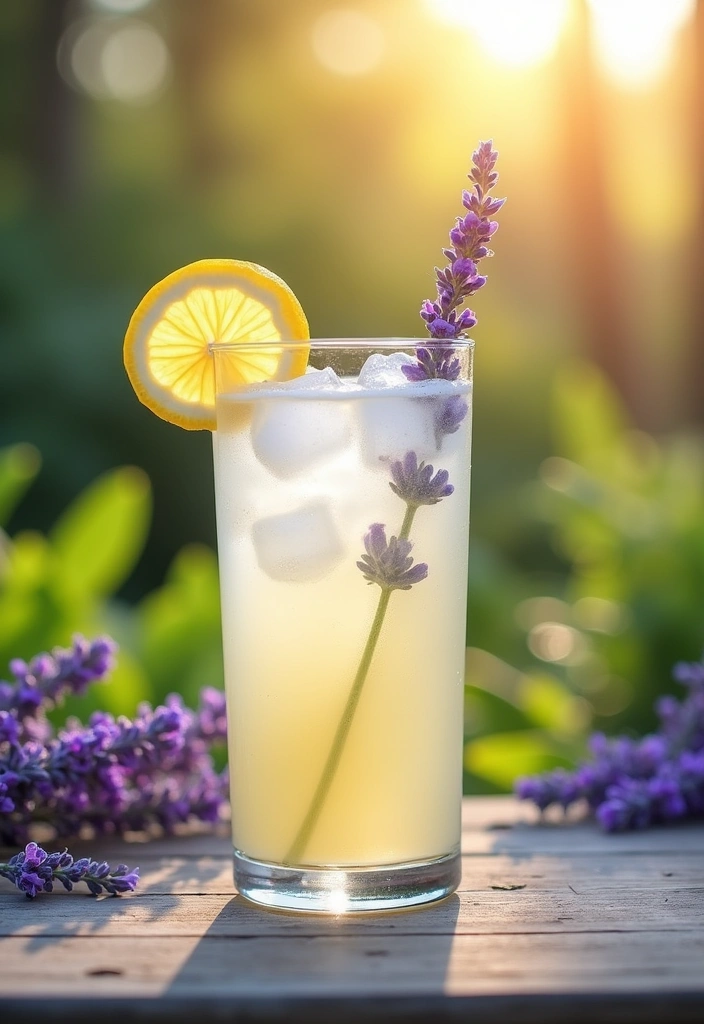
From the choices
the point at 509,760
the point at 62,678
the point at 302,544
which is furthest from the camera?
the point at 509,760

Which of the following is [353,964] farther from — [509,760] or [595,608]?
[595,608]

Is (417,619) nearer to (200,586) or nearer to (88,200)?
(200,586)

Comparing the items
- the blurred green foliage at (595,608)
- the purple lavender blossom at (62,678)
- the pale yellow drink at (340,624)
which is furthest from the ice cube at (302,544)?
the blurred green foliage at (595,608)

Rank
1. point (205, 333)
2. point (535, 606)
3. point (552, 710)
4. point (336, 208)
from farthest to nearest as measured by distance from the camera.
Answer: point (336, 208) < point (535, 606) < point (552, 710) < point (205, 333)

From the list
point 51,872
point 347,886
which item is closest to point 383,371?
point 347,886

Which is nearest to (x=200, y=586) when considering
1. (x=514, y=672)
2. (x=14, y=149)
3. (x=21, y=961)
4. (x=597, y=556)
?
(x=514, y=672)

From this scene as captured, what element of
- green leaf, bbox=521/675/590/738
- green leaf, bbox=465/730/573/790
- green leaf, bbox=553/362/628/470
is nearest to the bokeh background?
green leaf, bbox=553/362/628/470

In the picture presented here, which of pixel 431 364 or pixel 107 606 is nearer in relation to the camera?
pixel 431 364
